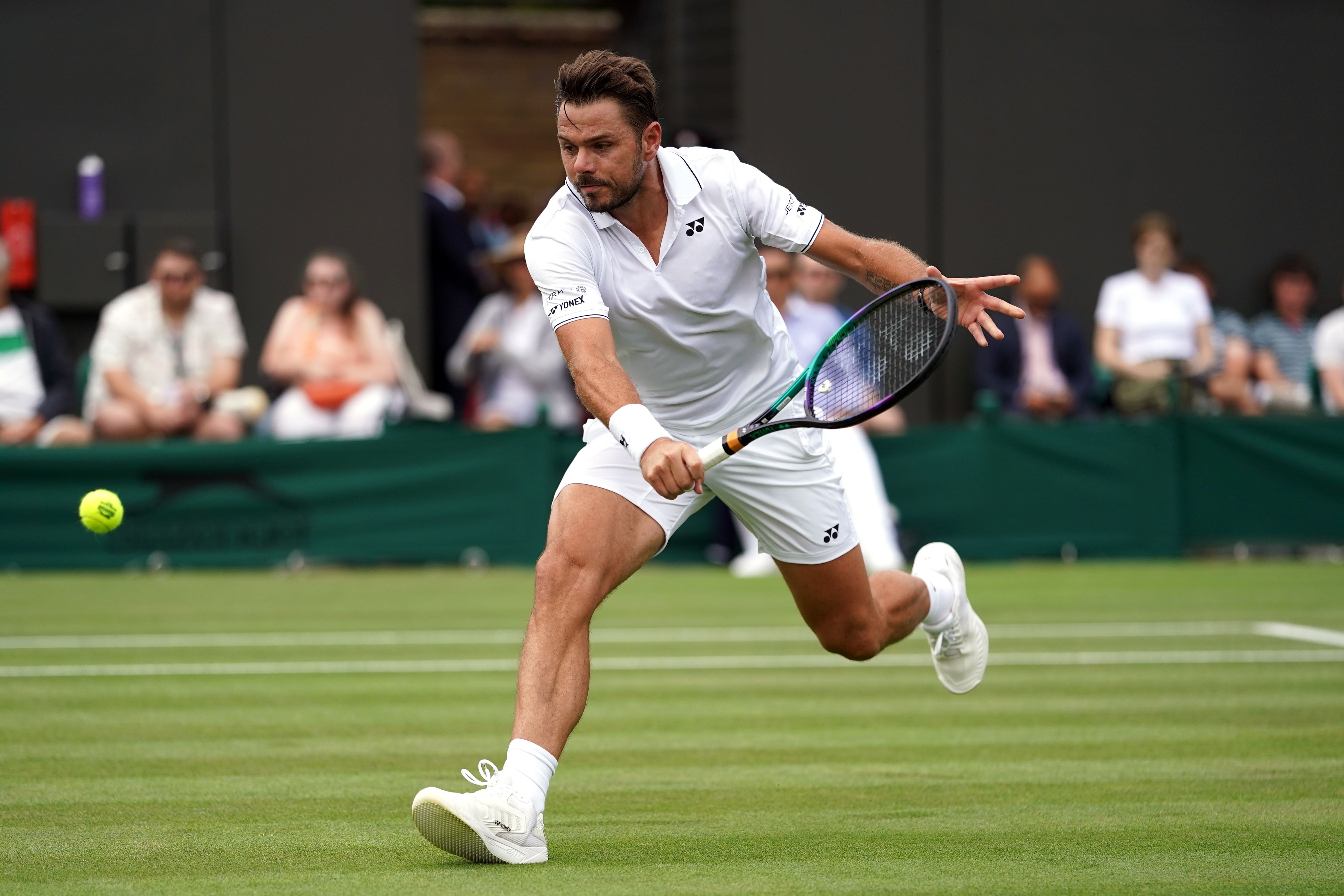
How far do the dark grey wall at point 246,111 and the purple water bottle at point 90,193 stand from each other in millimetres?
278

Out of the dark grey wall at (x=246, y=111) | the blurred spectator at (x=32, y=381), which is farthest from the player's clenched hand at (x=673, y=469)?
the dark grey wall at (x=246, y=111)

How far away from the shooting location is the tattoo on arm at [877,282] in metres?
4.47

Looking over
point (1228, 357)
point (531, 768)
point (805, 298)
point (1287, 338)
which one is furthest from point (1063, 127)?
point (531, 768)

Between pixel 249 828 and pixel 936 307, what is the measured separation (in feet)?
7.16

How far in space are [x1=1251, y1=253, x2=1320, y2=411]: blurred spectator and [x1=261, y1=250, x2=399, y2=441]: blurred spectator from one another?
269 inches

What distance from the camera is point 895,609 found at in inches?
201

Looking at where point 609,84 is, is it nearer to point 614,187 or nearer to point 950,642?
point 614,187

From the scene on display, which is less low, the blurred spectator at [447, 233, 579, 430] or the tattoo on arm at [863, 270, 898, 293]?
the tattoo on arm at [863, 270, 898, 293]

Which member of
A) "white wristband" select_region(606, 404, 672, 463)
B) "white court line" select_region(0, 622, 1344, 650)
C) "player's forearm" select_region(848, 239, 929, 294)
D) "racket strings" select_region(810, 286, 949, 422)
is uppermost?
"player's forearm" select_region(848, 239, 929, 294)

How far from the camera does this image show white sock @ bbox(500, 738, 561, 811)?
3.91 meters

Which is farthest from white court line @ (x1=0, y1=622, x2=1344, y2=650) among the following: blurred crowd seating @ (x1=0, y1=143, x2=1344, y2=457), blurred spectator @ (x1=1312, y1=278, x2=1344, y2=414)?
blurred spectator @ (x1=1312, y1=278, x2=1344, y2=414)

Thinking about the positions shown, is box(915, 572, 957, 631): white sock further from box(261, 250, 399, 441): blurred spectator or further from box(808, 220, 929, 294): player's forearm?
box(261, 250, 399, 441): blurred spectator

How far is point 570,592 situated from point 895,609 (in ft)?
4.35

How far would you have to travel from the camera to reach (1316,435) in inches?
460
